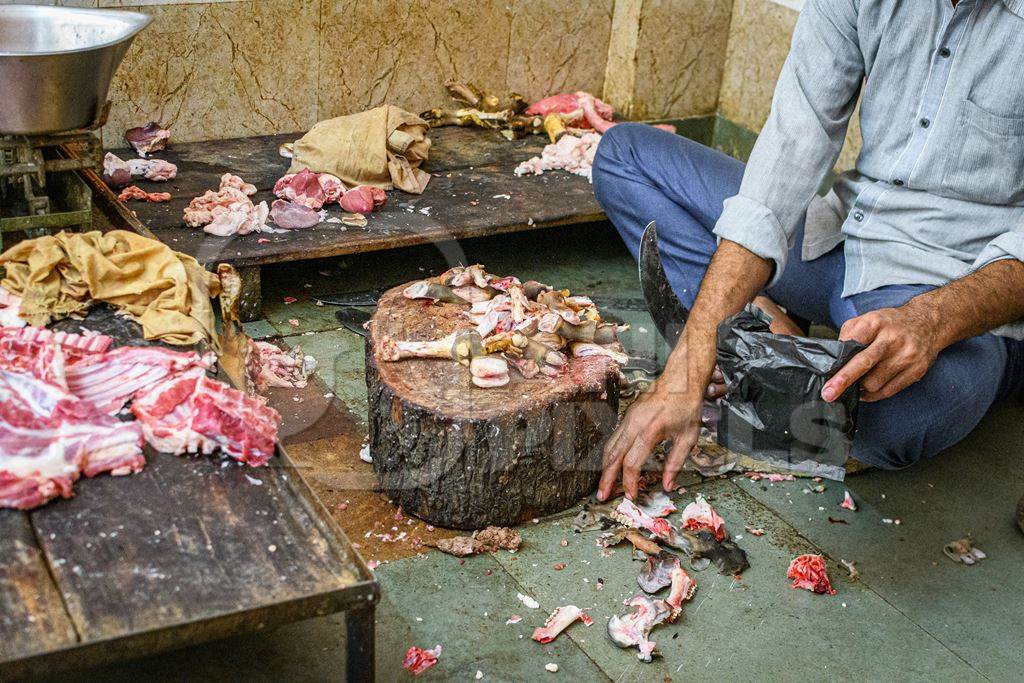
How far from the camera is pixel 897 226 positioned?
9.89ft

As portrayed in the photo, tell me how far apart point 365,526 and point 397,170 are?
177 cm

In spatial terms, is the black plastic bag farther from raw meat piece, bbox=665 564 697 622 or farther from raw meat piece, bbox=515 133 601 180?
raw meat piece, bbox=515 133 601 180

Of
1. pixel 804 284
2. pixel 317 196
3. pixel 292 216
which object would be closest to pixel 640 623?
pixel 804 284

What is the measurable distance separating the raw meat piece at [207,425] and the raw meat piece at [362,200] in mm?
1814

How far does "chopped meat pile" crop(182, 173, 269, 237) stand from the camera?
3686 mm

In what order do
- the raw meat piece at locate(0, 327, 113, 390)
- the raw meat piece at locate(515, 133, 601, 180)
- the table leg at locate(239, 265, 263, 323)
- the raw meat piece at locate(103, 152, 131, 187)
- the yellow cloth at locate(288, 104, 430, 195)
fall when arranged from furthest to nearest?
1. the raw meat piece at locate(515, 133, 601, 180)
2. the yellow cloth at locate(288, 104, 430, 195)
3. the raw meat piece at locate(103, 152, 131, 187)
4. the table leg at locate(239, 265, 263, 323)
5. the raw meat piece at locate(0, 327, 113, 390)

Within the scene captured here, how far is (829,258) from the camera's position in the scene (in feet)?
10.5

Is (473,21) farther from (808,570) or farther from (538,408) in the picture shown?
(808,570)

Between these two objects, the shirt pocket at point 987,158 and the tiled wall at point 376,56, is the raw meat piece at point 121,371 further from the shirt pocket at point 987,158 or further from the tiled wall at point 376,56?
the tiled wall at point 376,56

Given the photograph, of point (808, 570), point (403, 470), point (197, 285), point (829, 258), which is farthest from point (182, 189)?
point (808, 570)

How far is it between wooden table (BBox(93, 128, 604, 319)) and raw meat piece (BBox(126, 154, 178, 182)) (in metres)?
0.03

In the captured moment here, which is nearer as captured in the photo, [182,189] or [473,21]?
[182,189]

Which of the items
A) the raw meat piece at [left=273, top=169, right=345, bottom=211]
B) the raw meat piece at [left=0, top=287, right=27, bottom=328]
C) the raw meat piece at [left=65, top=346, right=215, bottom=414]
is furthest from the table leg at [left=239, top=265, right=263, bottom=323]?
the raw meat piece at [left=65, top=346, right=215, bottom=414]

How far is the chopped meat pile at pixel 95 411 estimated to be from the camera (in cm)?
203
